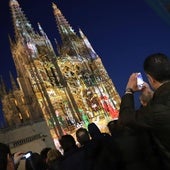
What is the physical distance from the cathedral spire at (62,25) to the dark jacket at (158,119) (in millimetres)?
49169

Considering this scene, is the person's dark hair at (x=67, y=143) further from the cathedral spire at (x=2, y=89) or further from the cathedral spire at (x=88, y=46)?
the cathedral spire at (x=88, y=46)

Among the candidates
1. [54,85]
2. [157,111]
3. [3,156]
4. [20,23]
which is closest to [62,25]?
[20,23]

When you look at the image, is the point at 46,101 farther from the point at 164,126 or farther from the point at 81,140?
the point at 164,126

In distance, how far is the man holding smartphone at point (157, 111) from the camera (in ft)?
7.52

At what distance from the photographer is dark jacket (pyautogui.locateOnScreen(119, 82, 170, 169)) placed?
7.48 feet

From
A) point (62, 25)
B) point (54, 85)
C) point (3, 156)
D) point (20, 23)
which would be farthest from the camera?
point (62, 25)

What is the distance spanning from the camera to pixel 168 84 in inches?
96.5

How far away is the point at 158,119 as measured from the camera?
90.2 inches

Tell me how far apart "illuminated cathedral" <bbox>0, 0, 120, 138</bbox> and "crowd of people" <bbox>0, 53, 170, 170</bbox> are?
A: 34282 millimetres

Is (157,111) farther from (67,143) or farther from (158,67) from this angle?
(67,143)

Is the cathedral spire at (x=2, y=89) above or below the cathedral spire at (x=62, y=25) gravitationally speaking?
below

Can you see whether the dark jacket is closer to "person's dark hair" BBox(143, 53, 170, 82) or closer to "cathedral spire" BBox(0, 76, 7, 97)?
"person's dark hair" BBox(143, 53, 170, 82)

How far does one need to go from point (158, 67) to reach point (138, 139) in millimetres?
715

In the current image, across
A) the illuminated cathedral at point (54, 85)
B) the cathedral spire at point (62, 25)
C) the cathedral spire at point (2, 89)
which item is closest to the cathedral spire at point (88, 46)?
the illuminated cathedral at point (54, 85)
